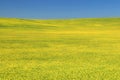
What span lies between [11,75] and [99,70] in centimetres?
350

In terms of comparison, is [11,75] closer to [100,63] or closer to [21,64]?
[21,64]

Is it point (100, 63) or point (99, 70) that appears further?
point (100, 63)

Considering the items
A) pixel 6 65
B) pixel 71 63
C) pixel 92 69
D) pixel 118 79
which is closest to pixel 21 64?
pixel 6 65

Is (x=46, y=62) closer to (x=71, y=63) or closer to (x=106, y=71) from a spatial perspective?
(x=71, y=63)

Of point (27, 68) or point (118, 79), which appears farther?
point (27, 68)

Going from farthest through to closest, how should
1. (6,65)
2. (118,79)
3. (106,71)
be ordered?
1. (6,65)
2. (106,71)
3. (118,79)

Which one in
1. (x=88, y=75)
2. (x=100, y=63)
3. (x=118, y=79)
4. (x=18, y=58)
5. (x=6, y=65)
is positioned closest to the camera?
(x=118, y=79)

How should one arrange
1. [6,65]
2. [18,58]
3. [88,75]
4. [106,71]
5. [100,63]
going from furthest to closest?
[18,58], [100,63], [6,65], [106,71], [88,75]

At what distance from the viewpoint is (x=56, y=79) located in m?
11.2

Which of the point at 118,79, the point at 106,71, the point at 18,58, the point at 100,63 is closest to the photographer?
the point at 118,79

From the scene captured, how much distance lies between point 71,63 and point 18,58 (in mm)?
3162

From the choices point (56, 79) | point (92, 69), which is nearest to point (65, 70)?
point (92, 69)

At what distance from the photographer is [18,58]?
16906 mm

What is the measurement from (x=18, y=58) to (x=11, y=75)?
5.09 meters
